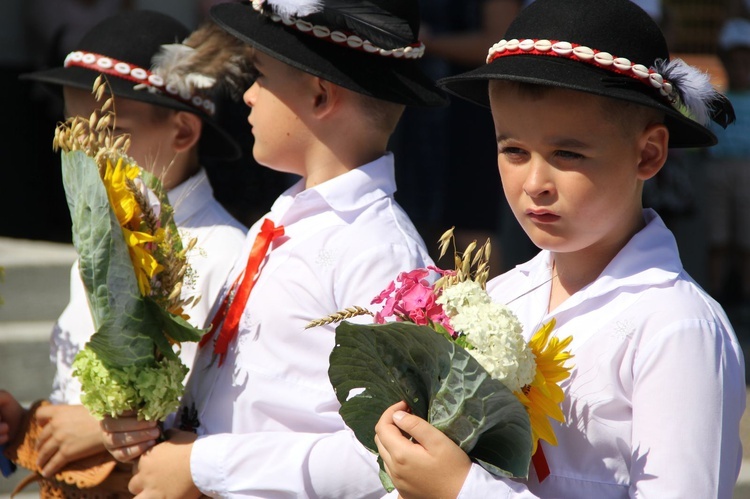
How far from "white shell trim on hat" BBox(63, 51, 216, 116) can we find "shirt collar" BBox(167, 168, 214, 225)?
0.86ft

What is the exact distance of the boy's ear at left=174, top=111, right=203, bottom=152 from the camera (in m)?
3.64

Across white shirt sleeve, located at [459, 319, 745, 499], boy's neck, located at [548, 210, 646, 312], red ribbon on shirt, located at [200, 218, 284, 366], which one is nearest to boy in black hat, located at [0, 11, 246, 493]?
red ribbon on shirt, located at [200, 218, 284, 366]

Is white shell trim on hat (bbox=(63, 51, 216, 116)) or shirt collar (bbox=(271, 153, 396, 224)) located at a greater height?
white shell trim on hat (bbox=(63, 51, 216, 116))

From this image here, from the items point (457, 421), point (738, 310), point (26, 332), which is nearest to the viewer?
point (457, 421)

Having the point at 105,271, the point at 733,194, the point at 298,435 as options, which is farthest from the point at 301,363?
the point at 733,194

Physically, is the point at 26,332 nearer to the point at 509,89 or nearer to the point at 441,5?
the point at 441,5

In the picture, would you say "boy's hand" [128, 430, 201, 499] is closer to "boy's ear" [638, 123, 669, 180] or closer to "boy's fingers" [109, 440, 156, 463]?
"boy's fingers" [109, 440, 156, 463]

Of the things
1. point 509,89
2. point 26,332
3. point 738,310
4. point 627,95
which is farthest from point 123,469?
point 738,310

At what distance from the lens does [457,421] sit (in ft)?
6.82

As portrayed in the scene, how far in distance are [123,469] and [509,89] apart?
1603mm

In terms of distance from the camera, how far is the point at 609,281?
2285 millimetres

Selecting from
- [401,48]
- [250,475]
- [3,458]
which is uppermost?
[401,48]

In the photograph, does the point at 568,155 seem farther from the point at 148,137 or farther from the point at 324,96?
the point at 148,137

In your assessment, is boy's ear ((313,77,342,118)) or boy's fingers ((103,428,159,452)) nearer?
boy's fingers ((103,428,159,452))
